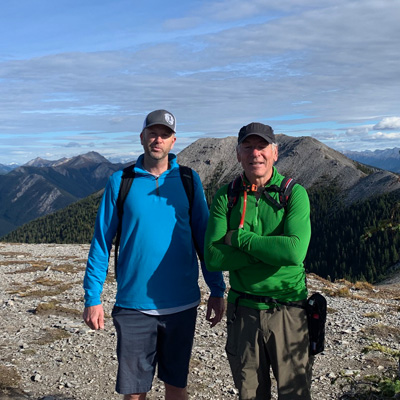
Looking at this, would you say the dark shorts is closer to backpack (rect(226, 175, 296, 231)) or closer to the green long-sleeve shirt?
the green long-sleeve shirt

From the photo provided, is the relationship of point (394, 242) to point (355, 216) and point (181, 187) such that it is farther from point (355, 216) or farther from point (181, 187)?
point (181, 187)

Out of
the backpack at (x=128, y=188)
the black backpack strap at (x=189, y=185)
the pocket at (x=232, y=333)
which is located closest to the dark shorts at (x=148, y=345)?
the pocket at (x=232, y=333)

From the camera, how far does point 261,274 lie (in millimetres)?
5098

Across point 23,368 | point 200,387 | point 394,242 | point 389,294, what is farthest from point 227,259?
point 394,242

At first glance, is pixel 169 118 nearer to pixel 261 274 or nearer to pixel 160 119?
pixel 160 119

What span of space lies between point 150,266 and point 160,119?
79.1 inches

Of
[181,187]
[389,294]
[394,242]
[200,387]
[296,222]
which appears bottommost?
[394,242]

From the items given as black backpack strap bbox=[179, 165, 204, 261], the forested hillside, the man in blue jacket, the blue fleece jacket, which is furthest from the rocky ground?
the forested hillside

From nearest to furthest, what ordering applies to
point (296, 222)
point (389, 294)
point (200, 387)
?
point (296, 222), point (200, 387), point (389, 294)

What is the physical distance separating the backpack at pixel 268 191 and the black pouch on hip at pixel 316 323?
1341 mm

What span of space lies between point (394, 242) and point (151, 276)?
147066mm

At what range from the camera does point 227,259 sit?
16.7ft

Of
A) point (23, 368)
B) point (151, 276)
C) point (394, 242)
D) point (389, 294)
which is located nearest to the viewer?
point (151, 276)

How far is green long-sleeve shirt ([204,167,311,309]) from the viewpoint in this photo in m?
4.96
